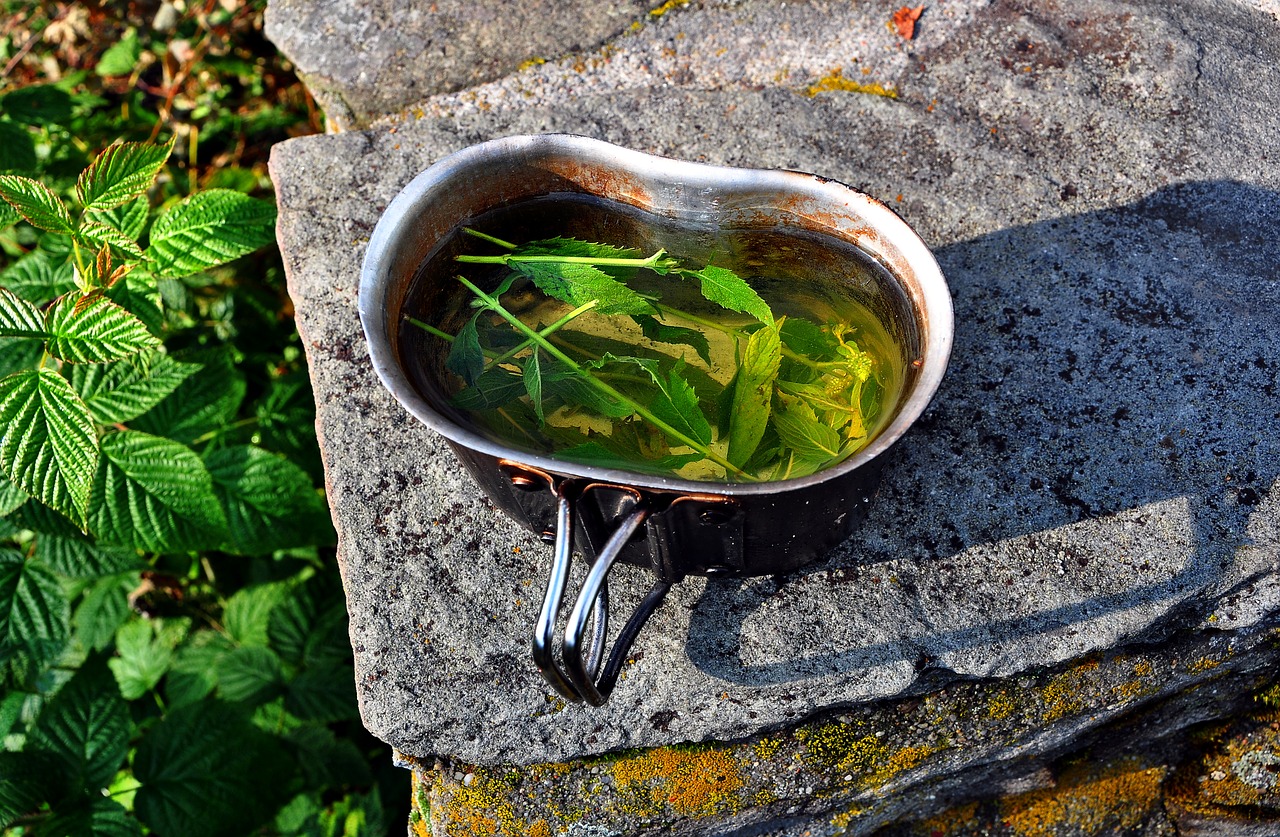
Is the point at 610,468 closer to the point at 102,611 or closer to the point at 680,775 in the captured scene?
the point at 680,775

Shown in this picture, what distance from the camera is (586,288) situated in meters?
1.50

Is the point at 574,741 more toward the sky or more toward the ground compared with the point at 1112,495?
more toward the ground

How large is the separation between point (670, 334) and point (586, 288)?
16 cm

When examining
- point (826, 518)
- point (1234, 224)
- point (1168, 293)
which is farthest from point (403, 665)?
point (1234, 224)

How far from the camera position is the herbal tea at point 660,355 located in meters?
1.41

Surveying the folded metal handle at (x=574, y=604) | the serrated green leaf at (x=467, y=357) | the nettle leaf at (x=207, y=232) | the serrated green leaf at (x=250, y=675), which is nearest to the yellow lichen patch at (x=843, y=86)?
the serrated green leaf at (x=467, y=357)

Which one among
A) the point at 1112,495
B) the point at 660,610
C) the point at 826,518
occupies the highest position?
the point at 826,518

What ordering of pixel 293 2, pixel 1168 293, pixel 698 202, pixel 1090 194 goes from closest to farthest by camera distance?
pixel 698 202
pixel 1168 293
pixel 1090 194
pixel 293 2

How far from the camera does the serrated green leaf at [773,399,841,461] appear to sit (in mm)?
1374

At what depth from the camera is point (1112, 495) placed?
1.65 meters

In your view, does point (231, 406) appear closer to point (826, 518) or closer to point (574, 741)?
point (574, 741)

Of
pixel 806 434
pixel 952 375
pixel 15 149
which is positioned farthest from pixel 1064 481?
pixel 15 149

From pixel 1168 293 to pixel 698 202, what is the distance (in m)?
0.98

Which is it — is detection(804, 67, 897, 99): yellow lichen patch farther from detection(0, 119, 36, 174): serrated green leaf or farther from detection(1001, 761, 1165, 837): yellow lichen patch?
detection(0, 119, 36, 174): serrated green leaf
